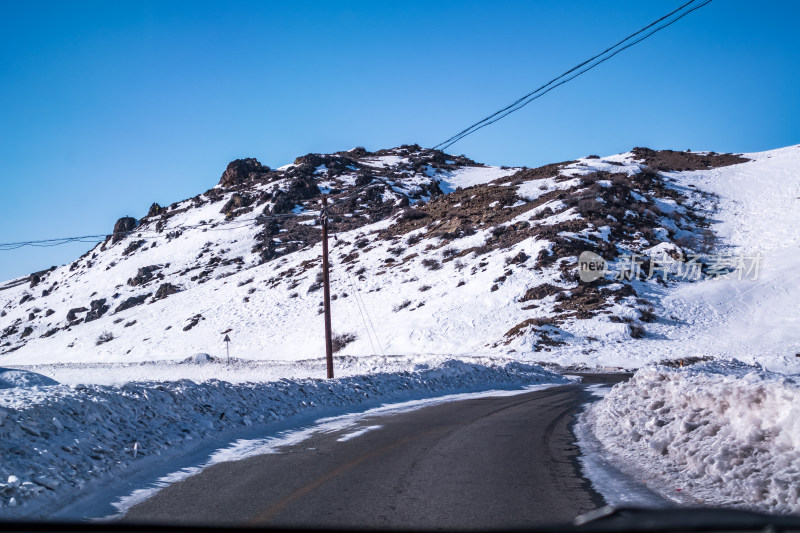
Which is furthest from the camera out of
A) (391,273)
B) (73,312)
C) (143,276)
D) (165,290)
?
(143,276)

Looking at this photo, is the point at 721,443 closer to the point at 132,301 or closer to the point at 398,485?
the point at 398,485

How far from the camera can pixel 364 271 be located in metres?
61.2

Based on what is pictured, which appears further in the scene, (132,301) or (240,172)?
(240,172)

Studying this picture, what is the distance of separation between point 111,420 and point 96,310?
73.2 metres

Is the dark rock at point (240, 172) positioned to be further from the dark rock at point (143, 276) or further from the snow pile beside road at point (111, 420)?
the snow pile beside road at point (111, 420)

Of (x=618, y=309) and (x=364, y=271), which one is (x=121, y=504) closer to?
(x=618, y=309)

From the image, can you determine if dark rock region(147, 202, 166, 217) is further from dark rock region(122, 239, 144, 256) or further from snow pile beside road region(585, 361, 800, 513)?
snow pile beside road region(585, 361, 800, 513)

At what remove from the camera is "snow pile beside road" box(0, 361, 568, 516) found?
7.18 m

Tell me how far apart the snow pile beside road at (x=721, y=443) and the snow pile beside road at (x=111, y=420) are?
7264 mm

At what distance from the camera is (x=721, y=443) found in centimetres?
742

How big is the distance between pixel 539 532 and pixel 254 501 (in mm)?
4764

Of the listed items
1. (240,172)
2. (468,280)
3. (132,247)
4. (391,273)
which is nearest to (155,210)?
(240,172)

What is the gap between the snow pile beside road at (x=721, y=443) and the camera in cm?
608

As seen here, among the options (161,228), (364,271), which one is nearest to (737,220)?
(364,271)
